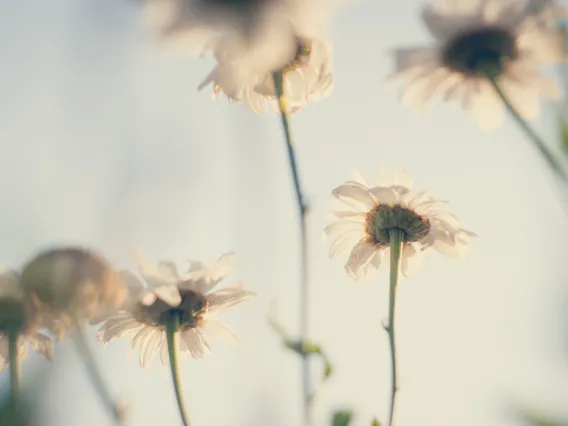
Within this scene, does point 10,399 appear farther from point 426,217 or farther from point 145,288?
point 426,217

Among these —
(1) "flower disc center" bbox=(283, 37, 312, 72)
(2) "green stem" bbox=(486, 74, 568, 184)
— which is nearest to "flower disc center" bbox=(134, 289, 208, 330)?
(1) "flower disc center" bbox=(283, 37, 312, 72)

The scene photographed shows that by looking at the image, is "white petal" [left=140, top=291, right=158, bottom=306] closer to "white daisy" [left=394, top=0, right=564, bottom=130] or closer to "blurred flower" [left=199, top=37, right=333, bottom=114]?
"blurred flower" [left=199, top=37, right=333, bottom=114]

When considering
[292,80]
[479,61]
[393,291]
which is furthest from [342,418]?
[479,61]

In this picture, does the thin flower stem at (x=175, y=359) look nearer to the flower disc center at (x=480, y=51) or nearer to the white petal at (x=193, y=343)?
the white petal at (x=193, y=343)

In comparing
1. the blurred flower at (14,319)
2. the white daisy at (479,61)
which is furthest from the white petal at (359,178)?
the blurred flower at (14,319)

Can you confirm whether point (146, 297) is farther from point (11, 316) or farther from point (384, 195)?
point (384, 195)
